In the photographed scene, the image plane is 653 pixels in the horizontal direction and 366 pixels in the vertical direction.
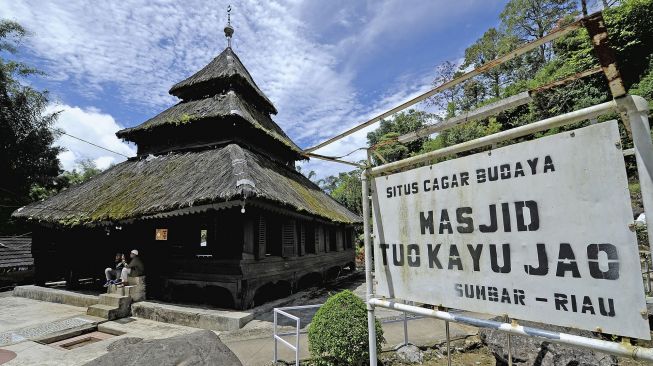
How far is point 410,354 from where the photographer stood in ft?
18.2

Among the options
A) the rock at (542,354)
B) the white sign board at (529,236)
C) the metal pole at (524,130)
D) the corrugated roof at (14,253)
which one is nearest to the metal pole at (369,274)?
the white sign board at (529,236)

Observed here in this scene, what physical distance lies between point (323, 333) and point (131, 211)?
7.97 meters

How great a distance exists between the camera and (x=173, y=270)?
10.5m

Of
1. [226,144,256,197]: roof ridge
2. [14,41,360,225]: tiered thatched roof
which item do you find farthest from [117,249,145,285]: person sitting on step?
[226,144,256,197]: roof ridge

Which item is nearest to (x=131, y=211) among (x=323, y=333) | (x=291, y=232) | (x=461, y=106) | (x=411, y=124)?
(x=291, y=232)

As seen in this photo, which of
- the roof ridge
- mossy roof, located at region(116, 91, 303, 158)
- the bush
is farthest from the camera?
mossy roof, located at region(116, 91, 303, 158)

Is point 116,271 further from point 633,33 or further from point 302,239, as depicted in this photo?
point 633,33

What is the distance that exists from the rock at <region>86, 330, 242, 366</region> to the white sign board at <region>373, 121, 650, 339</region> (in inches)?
106

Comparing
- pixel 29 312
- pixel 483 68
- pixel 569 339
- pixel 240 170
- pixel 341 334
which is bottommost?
pixel 29 312

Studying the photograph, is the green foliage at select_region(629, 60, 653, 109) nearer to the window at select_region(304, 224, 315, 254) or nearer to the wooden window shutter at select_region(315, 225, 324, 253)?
the wooden window shutter at select_region(315, 225, 324, 253)

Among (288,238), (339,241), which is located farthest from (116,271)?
(339,241)

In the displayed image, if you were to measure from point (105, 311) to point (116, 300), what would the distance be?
17.4 inches

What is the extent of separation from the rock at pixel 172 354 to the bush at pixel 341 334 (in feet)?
4.14

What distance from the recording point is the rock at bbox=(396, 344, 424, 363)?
544cm
